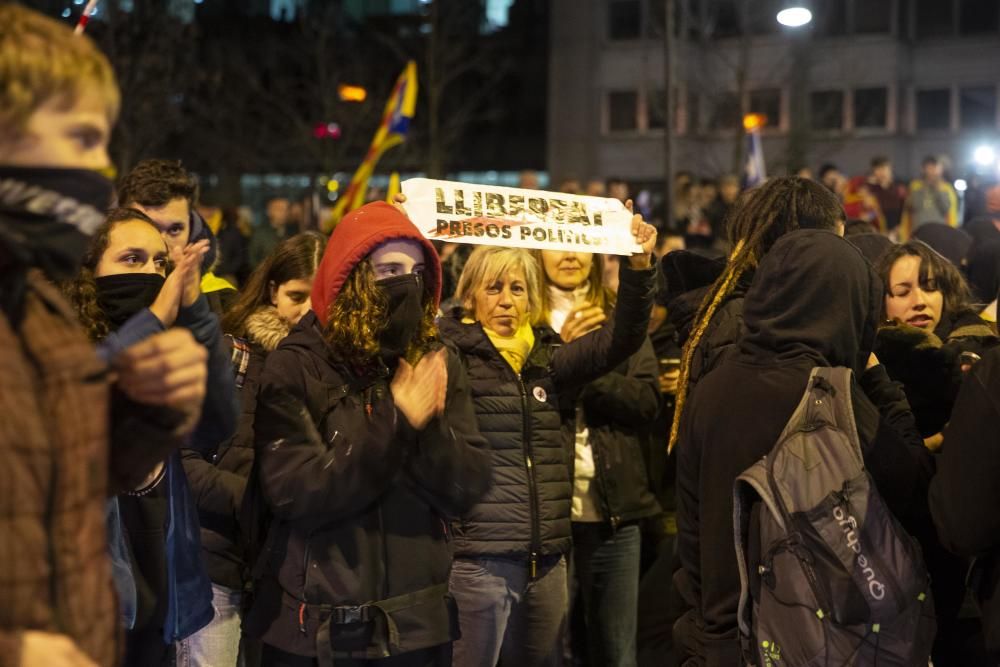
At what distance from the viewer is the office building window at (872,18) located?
42719mm

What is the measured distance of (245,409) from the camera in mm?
4758

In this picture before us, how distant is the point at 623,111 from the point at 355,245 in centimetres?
4189

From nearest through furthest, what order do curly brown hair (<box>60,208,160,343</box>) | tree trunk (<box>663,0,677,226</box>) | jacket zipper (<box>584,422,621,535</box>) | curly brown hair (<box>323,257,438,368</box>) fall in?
curly brown hair (<box>60,208,160,343</box>), curly brown hair (<box>323,257,438,368</box>), jacket zipper (<box>584,422,621,535</box>), tree trunk (<box>663,0,677,226</box>)

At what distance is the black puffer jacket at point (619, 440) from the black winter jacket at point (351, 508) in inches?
79.9

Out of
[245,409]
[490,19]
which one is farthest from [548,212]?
[490,19]

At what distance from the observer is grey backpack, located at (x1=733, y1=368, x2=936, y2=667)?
3648mm

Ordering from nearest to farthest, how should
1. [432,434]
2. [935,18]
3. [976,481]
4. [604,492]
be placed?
[976,481]
[432,434]
[604,492]
[935,18]

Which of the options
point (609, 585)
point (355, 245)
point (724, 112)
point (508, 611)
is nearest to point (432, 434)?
point (355, 245)

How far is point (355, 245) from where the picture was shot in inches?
163

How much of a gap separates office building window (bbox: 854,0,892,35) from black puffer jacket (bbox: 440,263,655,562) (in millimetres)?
40110

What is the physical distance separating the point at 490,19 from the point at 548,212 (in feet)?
133

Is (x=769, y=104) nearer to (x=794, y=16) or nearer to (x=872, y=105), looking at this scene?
(x=872, y=105)

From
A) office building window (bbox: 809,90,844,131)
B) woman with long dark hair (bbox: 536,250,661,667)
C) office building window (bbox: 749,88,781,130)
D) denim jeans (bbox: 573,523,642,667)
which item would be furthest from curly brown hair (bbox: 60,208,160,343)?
office building window (bbox: 749,88,781,130)

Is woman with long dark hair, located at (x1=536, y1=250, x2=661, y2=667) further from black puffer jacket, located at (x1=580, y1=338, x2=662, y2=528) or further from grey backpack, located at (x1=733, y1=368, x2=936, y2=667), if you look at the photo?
grey backpack, located at (x1=733, y1=368, x2=936, y2=667)
